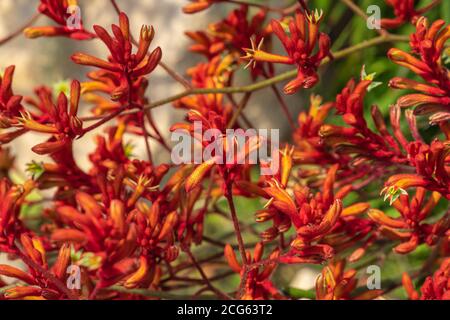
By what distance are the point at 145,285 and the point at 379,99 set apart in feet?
3.01

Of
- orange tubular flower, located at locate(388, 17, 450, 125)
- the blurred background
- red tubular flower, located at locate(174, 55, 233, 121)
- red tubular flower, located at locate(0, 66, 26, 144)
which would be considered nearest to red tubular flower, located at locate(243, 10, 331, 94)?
orange tubular flower, located at locate(388, 17, 450, 125)

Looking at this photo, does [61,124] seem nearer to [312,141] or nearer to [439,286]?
[312,141]

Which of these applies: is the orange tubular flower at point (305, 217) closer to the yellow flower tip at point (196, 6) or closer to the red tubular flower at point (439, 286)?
the red tubular flower at point (439, 286)

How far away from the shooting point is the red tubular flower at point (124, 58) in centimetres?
82

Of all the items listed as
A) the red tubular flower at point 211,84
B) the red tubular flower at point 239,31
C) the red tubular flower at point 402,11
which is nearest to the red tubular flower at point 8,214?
the red tubular flower at point 211,84

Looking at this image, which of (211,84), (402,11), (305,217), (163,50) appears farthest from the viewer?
(163,50)

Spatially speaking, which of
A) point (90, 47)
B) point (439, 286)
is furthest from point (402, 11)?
point (90, 47)

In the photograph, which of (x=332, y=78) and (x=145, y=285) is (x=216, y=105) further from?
(x=332, y=78)

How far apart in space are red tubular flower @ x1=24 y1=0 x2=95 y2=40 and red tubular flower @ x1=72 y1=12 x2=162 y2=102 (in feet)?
0.47

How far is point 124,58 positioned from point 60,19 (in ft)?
0.65

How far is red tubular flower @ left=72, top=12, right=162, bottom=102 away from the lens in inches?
32.2

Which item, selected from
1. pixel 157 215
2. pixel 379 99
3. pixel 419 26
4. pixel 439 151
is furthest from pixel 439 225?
pixel 379 99

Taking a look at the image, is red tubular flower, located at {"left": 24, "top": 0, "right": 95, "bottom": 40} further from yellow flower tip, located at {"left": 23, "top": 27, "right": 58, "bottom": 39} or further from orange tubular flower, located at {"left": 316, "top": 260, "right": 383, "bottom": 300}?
orange tubular flower, located at {"left": 316, "top": 260, "right": 383, "bottom": 300}

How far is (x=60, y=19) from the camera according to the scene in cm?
98
